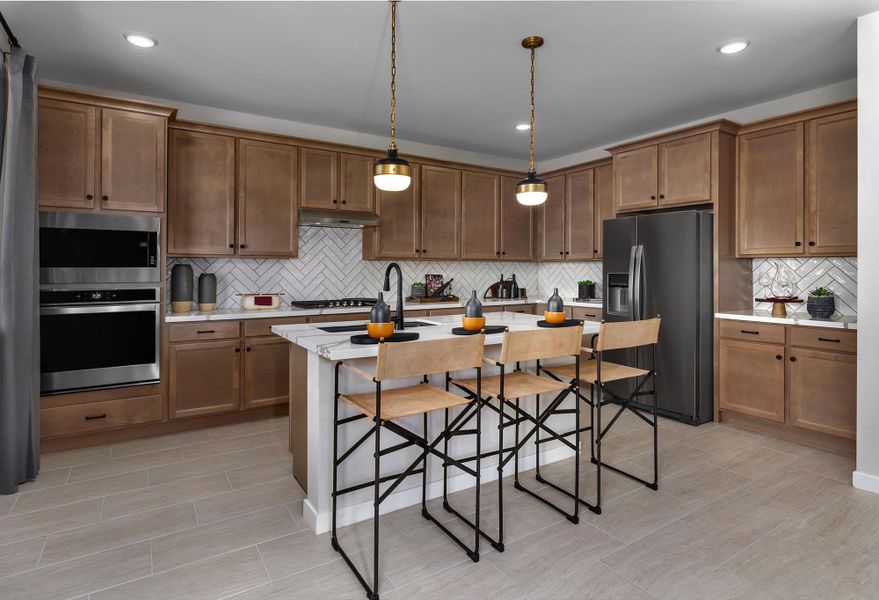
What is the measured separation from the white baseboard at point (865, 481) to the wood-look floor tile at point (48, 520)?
411cm

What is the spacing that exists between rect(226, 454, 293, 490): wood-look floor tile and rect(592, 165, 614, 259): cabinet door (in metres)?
3.78

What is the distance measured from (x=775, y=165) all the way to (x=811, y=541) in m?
2.82

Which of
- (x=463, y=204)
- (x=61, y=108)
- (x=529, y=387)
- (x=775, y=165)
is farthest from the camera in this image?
(x=463, y=204)

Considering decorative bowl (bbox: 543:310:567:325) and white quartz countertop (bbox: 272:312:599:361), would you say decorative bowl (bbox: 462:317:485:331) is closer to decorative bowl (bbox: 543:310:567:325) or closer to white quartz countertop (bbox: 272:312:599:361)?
white quartz countertop (bbox: 272:312:599:361)

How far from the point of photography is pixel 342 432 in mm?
2424

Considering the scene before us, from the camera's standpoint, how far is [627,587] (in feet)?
6.37

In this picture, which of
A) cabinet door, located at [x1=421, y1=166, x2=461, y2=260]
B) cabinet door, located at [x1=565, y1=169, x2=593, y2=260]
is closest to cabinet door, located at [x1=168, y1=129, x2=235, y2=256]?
cabinet door, located at [x1=421, y1=166, x2=461, y2=260]

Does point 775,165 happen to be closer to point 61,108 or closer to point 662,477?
point 662,477

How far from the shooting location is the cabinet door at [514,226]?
5844mm

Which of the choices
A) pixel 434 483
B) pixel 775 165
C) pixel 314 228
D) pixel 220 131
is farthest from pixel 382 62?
pixel 775 165

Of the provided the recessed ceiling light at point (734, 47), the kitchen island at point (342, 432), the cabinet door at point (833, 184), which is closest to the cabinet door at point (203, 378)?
the kitchen island at point (342, 432)

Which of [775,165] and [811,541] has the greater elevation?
[775,165]

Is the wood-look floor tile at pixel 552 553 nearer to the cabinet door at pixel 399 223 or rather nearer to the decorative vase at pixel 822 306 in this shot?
the decorative vase at pixel 822 306

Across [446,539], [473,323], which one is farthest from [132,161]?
[446,539]
